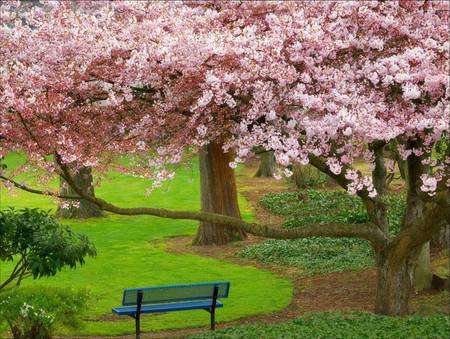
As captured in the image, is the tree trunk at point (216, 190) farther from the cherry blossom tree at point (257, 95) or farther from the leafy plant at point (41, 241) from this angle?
the leafy plant at point (41, 241)

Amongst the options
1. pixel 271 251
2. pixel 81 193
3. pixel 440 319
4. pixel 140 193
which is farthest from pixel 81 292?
pixel 140 193

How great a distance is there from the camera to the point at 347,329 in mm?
9695

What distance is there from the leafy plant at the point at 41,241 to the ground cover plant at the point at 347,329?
6.60ft

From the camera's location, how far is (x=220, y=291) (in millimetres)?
12430

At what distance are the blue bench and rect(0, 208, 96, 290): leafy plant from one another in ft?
4.01

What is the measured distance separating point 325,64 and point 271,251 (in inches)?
398

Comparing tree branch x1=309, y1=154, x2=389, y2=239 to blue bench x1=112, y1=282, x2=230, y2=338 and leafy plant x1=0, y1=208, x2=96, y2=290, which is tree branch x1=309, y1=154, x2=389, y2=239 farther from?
leafy plant x1=0, y1=208, x2=96, y2=290

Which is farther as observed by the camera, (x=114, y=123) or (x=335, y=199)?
(x=335, y=199)

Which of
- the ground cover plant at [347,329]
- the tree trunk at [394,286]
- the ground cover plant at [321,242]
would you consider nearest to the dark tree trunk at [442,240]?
the ground cover plant at [321,242]

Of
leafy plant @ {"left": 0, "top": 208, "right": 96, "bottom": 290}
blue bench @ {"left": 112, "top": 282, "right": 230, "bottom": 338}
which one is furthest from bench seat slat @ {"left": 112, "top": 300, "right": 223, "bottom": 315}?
leafy plant @ {"left": 0, "top": 208, "right": 96, "bottom": 290}

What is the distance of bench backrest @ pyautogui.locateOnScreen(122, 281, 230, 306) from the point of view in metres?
11.7

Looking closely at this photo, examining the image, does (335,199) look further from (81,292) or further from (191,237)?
(81,292)

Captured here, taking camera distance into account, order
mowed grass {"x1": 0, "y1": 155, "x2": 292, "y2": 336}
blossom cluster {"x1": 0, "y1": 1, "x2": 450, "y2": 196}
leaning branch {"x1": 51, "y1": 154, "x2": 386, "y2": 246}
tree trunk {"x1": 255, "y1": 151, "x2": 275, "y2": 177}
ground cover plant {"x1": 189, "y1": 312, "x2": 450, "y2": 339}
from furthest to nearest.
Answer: tree trunk {"x1": 255, "y1": 151, "x2": 275, "y2": 177}, mowed grass {"x1": 0, "y1": 155, "x2": 292, "y2": 336}, leaning branch {"x1": 51, "y1": 154, "x2": 386, "y2": 246}, blossom cluster {"x1": 0, "y1": 1, "x2": 450, "y2": 196}, ground cover plant {"x1": 189, "y1": 312, "x2": 450, "y2": 339}

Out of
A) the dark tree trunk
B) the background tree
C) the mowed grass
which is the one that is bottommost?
the mowed grass
